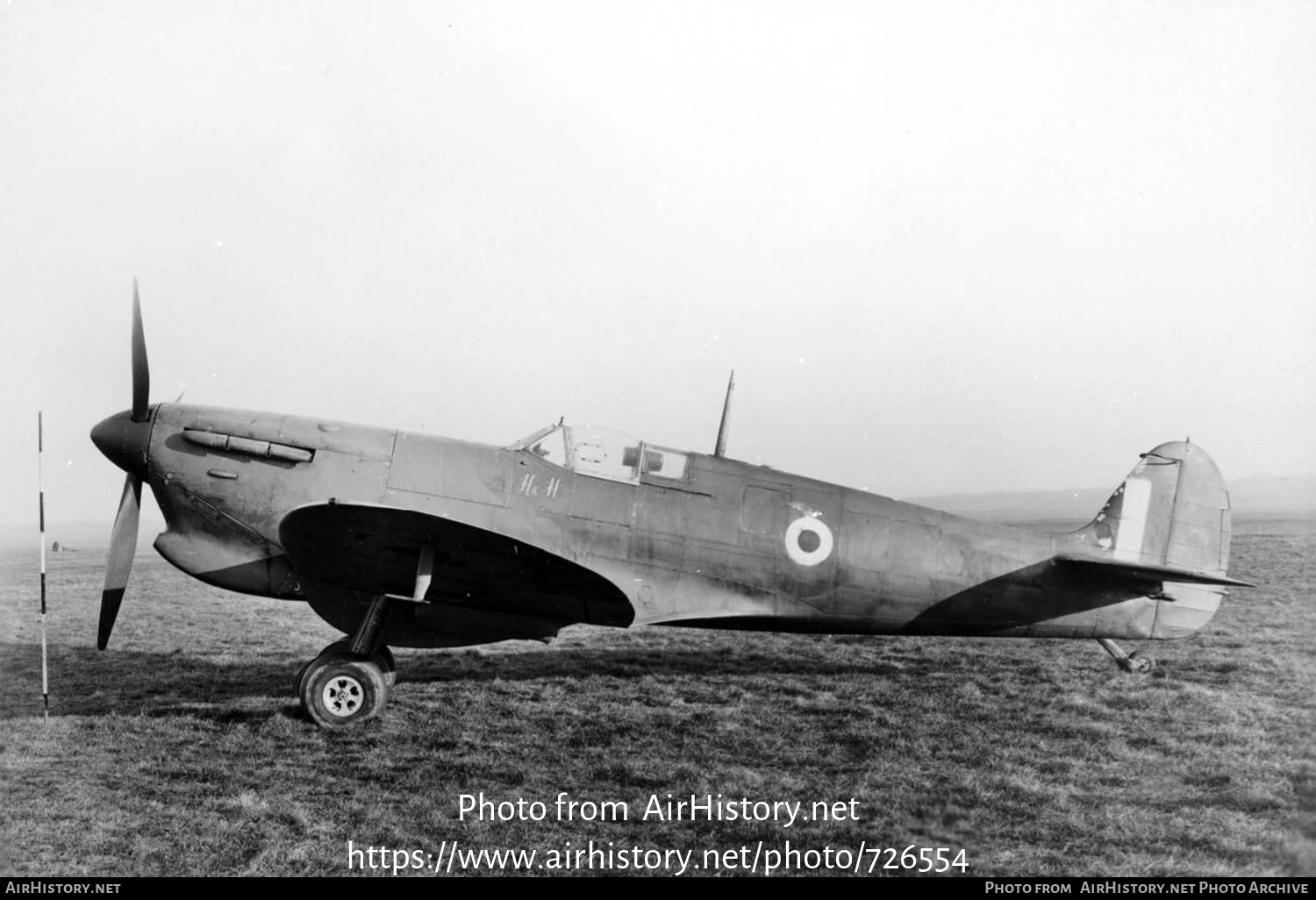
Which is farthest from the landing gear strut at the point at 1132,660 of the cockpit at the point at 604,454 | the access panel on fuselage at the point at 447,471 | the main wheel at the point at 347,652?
the main wheel at the point at 347,652

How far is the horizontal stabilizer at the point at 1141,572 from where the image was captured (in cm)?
552

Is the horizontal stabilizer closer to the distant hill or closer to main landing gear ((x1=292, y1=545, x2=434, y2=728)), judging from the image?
main landing gear ((x1=292, y1=545, x2=434, y2=728))

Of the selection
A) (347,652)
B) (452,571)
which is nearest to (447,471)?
(452,571)

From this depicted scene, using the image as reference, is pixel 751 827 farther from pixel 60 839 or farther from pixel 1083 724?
pixel 60 839

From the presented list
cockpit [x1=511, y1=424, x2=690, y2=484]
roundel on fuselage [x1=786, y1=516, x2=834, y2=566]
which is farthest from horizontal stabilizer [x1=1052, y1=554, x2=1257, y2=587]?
cockpit [x1=511, y1=424, x2=690, y2=484]

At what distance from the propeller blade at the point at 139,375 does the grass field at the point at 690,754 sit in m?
2.19

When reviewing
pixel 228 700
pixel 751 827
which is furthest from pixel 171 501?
pixel 751 827

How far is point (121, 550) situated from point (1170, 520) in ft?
26.9

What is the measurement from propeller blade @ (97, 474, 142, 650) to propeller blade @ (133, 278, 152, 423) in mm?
485

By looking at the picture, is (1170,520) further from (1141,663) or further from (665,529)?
(665,529)

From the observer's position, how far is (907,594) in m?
6.02

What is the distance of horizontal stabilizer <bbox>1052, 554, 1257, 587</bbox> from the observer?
552 cm

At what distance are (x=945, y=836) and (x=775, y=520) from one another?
2.61 metres
